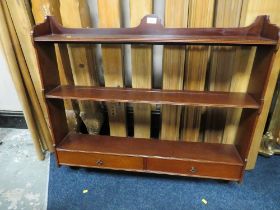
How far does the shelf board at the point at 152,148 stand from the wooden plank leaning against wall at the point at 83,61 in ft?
0.51

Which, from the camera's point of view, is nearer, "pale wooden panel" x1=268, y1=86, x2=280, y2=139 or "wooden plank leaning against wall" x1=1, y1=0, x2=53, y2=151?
"wooden plank leaning against wall" x1=1, y1=0, x2=53, y2=151

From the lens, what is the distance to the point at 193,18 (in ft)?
4.14

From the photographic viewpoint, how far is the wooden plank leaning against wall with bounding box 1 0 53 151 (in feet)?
4.45

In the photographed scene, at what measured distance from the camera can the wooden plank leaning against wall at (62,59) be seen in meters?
1.37

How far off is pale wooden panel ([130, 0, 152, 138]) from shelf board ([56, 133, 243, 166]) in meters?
0.12

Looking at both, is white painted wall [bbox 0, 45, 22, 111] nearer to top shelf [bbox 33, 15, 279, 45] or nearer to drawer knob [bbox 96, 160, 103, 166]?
top shelf [bbox 33, 15, 279, 45]

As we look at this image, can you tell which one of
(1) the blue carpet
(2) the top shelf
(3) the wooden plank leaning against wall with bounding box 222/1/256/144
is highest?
(2) the top shelf

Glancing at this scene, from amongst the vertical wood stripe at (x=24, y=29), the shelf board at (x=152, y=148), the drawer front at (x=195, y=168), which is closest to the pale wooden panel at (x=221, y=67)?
the shelf board at (x=152, y=148)

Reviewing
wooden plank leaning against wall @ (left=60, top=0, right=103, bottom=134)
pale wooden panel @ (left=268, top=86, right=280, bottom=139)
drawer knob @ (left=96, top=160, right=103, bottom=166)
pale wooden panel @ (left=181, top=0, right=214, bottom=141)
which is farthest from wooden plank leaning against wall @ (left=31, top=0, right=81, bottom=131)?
pale wooden panel @ (left=268, top=86, right=280, bottom=139)

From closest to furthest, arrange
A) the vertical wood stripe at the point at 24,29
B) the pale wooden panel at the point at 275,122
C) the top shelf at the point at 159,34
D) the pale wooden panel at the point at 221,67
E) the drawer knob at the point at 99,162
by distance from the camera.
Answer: the top shelf at the point at 159,34 < the pale wooden panel at the point at 221,67 < the vertical wood stripe at the point at 24,29 < the drawer knob at the point at 99,162 < the pale wooden panel at the point at 275,122

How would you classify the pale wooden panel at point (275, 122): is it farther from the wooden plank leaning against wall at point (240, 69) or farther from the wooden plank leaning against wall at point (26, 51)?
the wooden plank leaning against wall at point (26, 51)

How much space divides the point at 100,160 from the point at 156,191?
0.44 meters

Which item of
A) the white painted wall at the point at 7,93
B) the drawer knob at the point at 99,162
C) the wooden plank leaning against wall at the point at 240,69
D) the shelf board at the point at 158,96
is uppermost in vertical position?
the wooden plank leaning against wall at the point at 240,69

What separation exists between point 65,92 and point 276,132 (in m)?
1.62
